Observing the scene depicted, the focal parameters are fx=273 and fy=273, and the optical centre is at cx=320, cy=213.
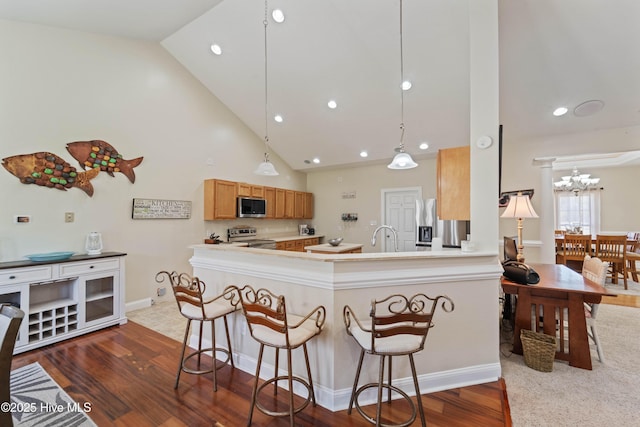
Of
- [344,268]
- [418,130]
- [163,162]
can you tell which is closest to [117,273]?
[163,162]

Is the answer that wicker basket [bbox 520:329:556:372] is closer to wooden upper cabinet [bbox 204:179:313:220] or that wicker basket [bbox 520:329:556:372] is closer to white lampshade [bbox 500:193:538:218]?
white lampshade [bbox 500:193:538:218]

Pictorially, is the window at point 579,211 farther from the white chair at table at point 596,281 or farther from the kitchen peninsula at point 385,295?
the kitchen peninsula at point 385,295

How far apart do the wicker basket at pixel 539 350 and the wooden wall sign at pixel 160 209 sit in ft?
16.1

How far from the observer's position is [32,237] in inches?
128

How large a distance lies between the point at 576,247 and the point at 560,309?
4467 mm

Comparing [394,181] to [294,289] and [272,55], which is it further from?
[294,289]

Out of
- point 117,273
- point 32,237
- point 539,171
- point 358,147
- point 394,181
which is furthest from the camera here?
point 394,181

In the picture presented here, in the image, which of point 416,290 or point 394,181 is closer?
point 416,290

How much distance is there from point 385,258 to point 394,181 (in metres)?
4.68

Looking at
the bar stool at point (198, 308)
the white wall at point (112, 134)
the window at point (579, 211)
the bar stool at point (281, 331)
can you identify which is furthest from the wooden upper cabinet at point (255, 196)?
the window at point (579, 211)

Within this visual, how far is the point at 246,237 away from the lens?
5.80 metres

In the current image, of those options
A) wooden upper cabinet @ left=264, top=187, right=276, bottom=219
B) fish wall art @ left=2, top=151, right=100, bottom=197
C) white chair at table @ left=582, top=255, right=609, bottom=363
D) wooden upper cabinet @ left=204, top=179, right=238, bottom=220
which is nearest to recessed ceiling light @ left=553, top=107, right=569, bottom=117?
white chair at table @ left=582, top=255, right=609, bottom=363

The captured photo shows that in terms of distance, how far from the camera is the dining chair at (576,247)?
18.1 feet

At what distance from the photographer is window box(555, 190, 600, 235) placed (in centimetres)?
791
